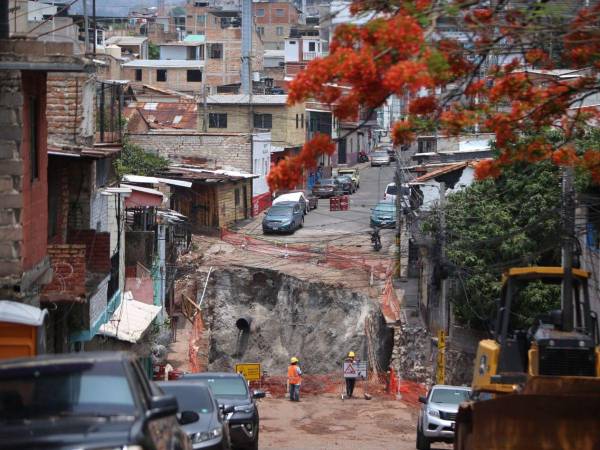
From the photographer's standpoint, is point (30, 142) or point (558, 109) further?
point (30, 142)

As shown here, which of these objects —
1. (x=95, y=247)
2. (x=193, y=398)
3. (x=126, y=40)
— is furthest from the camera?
(x=126, y=40)

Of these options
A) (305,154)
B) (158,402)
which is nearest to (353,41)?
(305,154)

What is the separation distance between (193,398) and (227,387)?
4.87 meters

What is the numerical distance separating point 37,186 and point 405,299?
2931cm

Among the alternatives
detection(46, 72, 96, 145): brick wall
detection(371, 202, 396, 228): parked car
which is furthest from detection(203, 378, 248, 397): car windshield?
detection(371, 202, 396, 228): parked car

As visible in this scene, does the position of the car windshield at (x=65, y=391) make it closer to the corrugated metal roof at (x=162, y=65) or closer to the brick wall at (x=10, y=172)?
the brick wall at (x=10, y=172)

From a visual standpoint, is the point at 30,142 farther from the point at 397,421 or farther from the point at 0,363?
the point at 397,421

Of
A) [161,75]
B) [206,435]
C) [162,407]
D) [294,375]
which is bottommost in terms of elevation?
[294,375]

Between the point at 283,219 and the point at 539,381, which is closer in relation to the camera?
the point at 539,381

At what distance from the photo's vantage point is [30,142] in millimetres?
18453

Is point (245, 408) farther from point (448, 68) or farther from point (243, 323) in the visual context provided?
point (243, 323)

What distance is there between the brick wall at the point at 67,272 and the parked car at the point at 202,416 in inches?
116

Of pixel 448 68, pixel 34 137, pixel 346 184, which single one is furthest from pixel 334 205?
pixel 448 68

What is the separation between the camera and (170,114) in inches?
2889
